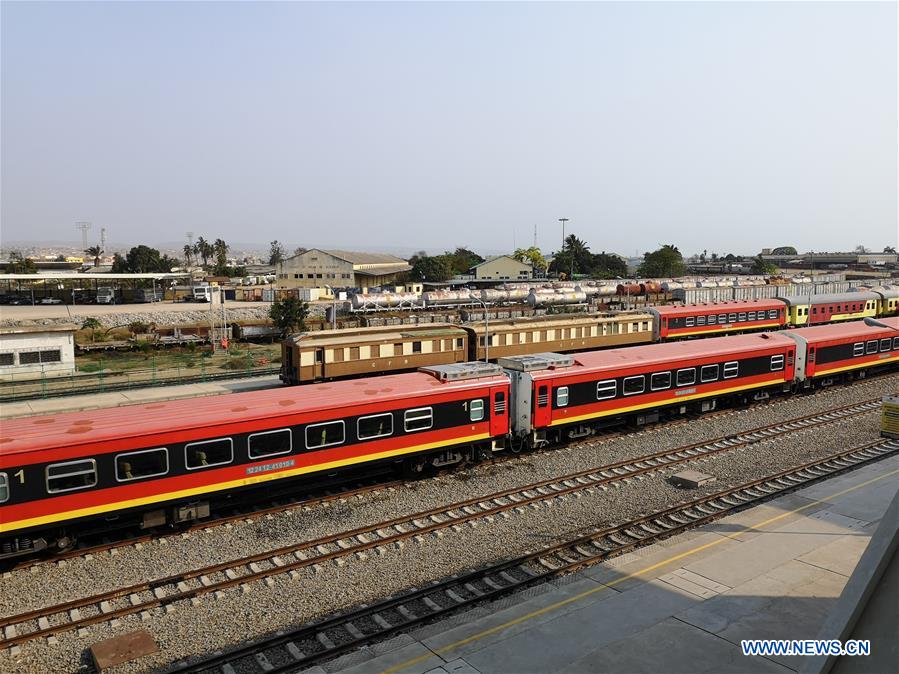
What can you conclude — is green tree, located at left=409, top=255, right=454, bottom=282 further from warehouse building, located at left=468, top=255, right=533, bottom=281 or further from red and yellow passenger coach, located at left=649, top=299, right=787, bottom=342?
red and yellow passenger coach, located at left=649, top=299, right=787, bottom=342

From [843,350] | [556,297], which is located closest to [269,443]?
[843,350]

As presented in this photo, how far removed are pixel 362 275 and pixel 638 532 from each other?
93553 millimetres

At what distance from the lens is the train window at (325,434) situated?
62.1 ft

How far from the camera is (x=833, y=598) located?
1359 centimetres

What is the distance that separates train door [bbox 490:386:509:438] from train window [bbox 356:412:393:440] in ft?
12.7

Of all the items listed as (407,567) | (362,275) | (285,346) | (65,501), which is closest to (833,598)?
(407,567)

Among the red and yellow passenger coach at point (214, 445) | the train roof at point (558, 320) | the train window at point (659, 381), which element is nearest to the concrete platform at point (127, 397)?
the train roof at point (558, 320)

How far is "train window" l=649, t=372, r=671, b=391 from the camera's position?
27.2 metres

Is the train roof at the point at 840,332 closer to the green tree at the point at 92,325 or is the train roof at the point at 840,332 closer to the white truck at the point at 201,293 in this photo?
the green tree at the point at 92,325

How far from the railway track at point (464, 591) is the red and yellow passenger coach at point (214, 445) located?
5687 mm

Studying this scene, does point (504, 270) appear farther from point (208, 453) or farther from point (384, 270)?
point (208, 453)

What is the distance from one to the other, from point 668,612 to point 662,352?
16819 millimetres

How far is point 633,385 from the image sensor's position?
26531mm

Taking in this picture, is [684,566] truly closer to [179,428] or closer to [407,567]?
[407,567]
